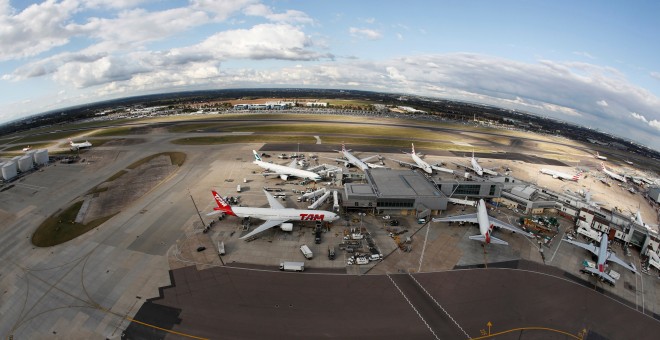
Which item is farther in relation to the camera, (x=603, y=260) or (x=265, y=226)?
(x=265, y=226)

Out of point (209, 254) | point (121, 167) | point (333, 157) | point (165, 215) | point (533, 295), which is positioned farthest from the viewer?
point (333, 157)

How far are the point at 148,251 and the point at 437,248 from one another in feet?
180

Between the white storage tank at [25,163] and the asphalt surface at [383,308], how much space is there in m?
92.9

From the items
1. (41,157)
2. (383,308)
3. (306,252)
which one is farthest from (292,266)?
(41,157)

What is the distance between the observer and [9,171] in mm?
90062

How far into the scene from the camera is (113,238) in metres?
57.6

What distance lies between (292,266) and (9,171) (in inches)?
4133

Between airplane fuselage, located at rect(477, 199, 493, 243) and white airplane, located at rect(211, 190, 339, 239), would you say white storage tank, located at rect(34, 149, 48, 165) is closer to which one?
white airplane, located at rect(211, 190, 339, 239)

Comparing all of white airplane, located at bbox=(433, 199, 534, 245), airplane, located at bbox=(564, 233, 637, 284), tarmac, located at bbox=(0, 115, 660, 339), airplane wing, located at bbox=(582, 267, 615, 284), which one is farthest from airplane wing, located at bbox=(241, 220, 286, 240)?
airplane, located at bbox=(564, 233, 637, 284)

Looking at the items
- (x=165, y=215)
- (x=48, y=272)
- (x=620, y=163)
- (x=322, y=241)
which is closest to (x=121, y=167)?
(x=165, y=215)

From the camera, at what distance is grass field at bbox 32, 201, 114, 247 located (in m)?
57.3

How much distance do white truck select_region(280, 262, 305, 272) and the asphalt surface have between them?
990 mm

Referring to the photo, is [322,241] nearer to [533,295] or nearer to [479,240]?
[479,240]

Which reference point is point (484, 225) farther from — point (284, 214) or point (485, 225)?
point (284, 214)
